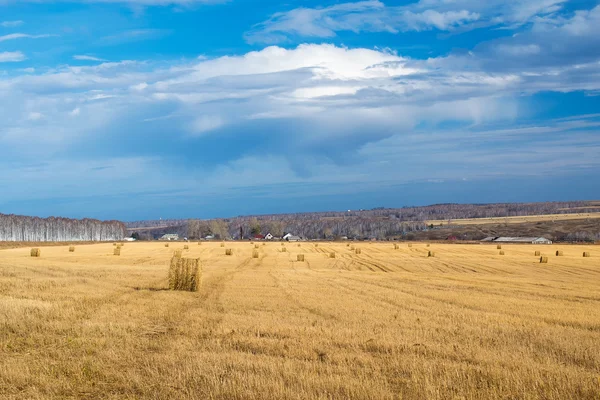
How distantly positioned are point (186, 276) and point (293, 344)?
436 inches

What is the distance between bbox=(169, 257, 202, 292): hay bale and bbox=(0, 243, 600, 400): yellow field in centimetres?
137

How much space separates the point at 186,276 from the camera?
835 inches

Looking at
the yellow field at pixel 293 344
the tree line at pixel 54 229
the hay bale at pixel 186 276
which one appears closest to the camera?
the yellow field at pixel 293 344

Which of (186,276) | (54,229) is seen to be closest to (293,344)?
(186,276)

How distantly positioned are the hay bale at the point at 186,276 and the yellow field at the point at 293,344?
1.37m

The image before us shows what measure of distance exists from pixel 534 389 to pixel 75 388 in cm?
615

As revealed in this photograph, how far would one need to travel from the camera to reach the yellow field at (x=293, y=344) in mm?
8211

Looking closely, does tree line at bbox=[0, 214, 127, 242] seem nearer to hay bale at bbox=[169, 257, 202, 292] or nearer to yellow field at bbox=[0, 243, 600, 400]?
hay bale at bbox=[169, 257, 202, 292]

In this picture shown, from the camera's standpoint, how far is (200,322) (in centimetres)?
1327

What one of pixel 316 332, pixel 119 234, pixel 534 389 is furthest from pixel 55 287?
pixel 119 234

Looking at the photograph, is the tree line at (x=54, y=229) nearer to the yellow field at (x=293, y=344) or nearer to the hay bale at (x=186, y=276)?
the hay bale at (x=186, y=276)

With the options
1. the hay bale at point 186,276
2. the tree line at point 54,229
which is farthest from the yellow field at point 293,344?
the tree line at point 54,229

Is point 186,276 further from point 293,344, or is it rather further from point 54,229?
point 54,229

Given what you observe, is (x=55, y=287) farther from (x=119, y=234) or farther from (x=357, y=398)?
(x=119, y=234)
